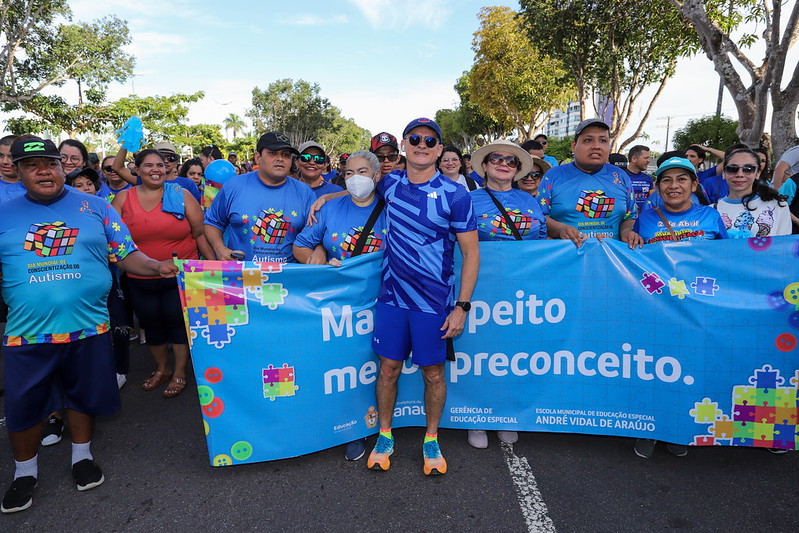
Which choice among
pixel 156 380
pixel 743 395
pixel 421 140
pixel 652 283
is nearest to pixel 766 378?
pixel 743 395

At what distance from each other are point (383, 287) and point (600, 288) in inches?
55.2

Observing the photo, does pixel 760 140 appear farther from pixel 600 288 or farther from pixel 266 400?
pixel 266 400

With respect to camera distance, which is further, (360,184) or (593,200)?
(593,200)

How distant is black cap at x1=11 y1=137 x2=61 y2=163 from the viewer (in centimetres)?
258

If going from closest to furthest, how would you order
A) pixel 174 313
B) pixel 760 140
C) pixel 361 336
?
pixel 361 336 → pixel 174 313 → pixel 760 140

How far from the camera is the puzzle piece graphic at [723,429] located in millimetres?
2982

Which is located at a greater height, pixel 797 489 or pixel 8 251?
pixel 8 251

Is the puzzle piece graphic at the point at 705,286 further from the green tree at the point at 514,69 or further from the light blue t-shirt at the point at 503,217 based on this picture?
the green tree at the point at 514,69

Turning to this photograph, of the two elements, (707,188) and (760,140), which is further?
(760,140)

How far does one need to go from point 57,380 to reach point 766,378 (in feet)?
13.9

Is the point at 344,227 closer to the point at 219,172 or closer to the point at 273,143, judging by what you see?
the point at 273,143

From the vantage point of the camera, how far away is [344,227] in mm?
3182

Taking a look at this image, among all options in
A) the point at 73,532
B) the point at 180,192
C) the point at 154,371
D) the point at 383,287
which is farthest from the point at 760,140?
the point at 73,532

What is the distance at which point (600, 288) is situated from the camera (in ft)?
10.3
